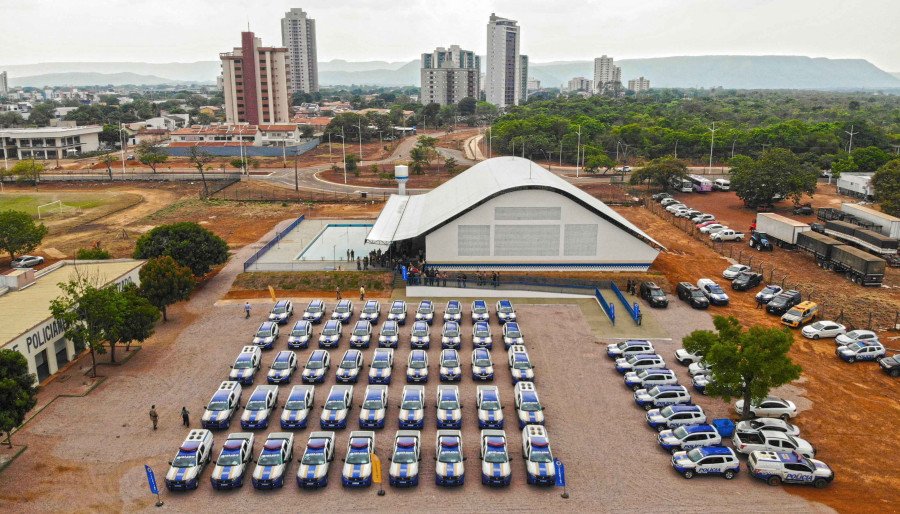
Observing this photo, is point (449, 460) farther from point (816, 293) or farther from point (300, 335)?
point (816, 293)

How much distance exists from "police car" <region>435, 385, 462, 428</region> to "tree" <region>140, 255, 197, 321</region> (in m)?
19.1

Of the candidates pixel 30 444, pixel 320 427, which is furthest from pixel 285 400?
pixel 30 444

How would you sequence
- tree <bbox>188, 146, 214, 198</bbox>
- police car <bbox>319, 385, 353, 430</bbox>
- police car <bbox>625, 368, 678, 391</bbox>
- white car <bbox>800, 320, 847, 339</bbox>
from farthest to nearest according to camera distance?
Answer: tree <bbox>188, 146, 214, 198</bbox> → white car <bbox>800, 320, 847, 339</bbox> → police car <bbox>625, 368, 678, 391</bbox> → police car <bbox>319, 385, 353, 430</bbox>

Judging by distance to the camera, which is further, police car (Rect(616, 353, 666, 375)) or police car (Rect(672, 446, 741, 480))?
police car (Rect(616, 353, 666, 375))

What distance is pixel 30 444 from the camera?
24984 millimetres

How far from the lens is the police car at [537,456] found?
2200 centimetres

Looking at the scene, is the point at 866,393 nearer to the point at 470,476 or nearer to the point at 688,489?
the point at 688,489

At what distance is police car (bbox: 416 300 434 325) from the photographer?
37.5m

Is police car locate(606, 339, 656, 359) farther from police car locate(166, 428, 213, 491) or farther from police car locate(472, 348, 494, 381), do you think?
police car locate(166, 428, 213, 491)

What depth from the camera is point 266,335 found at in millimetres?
34312

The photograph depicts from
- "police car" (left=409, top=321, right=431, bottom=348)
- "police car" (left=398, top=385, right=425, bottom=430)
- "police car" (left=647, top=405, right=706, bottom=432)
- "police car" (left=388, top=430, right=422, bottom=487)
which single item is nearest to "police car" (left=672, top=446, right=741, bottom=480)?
"police car" (left=647, top=405, right=706, bottom=432)

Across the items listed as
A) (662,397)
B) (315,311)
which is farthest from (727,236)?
(315,311)

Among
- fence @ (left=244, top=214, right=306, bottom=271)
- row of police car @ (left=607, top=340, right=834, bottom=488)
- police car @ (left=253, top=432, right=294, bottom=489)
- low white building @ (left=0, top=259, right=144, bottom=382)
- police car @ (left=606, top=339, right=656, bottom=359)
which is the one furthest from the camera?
fence @ (left=244, top=214, right=306, bottom=271)

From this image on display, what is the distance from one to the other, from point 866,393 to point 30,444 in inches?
1438
